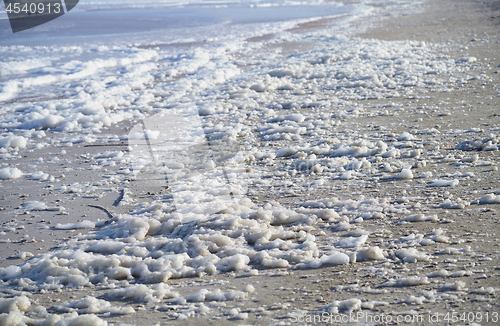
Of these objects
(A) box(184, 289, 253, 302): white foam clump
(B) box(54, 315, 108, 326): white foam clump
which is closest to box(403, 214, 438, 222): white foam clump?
(A) box(184, 289, 253, 302): white foam clump

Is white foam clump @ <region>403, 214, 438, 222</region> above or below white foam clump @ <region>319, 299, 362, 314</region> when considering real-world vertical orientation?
below

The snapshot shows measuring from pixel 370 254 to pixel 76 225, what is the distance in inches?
114

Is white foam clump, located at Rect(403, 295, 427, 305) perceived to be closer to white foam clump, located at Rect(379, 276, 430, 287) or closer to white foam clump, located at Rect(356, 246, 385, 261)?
white foam clump, located at Rect(379, 276, 430, 287)

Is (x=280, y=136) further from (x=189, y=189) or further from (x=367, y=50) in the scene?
(x=367, y=50)

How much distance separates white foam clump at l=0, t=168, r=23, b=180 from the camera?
585 cm

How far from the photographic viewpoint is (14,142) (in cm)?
707

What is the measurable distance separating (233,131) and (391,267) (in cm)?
404

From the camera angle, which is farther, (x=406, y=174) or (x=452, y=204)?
(x=406, y=174)

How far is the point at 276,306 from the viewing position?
3049 millimetres

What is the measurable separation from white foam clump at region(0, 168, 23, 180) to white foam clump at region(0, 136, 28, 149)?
4.03 feet

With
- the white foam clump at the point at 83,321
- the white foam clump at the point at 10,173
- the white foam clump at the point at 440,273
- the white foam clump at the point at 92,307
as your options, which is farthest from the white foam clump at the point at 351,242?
the white foam clump at the point at 10,173

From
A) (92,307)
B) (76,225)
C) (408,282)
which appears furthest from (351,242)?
(76,225)

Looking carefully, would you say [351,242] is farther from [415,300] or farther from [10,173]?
[10,173]

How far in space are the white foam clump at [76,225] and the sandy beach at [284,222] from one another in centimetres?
2
